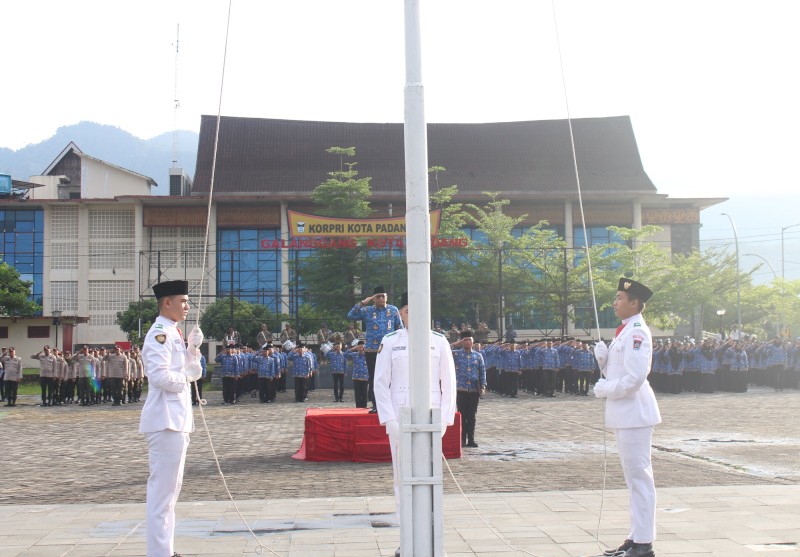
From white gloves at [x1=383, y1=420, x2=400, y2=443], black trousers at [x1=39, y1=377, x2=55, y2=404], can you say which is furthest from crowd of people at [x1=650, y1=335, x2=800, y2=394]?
white gloves at [x1=383, y1=420, x2=400, y2=443]

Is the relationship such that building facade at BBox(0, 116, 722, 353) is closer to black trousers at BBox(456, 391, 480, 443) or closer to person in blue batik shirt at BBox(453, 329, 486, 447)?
person in blue batik shirt at BBox(453, 329, 486, 447)

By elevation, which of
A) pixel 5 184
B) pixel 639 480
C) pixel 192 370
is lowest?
pixel 639 480

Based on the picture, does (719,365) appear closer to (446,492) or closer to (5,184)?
(446,492)

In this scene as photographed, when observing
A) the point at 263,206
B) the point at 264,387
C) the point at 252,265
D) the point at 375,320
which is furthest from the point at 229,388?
the point at 263,206

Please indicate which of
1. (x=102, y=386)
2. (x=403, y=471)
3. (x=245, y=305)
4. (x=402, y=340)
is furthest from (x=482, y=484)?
(x=245, y=305)

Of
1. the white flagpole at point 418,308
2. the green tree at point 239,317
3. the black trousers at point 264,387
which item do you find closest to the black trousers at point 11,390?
the black trousers at point 264,387

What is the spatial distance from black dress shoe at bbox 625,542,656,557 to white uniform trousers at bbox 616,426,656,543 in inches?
1.0

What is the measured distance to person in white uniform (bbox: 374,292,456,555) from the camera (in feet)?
22.3

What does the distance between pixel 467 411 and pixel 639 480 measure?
313 inches

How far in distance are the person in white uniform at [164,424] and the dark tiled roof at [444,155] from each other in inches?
1826

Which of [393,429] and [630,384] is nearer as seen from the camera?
[630,384]

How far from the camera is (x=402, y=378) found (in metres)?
6.90

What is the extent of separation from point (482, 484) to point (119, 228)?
162 feet

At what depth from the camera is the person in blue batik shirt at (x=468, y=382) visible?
45.6 ft
